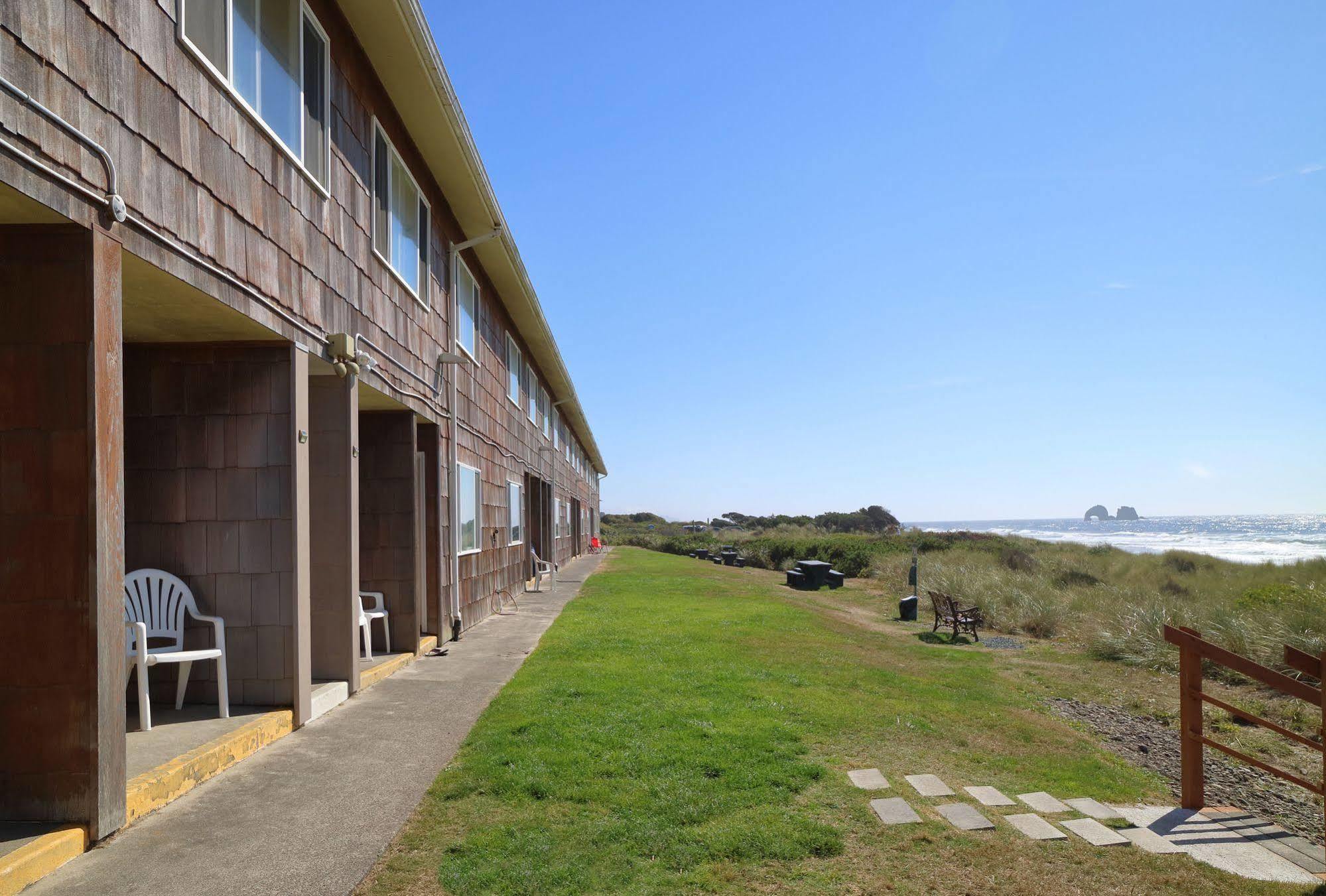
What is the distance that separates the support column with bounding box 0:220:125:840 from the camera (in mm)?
A: 3477

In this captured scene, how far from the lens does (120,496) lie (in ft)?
12.3

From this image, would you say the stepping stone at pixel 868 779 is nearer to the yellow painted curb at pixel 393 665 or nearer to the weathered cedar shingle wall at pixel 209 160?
the yellow painted curb at pixel 393 665

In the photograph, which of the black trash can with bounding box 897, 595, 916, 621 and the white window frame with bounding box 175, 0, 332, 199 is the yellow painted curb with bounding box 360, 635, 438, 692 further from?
the black trash can with bounding box 897, 595, 916, 621

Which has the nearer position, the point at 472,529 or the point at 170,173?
the point at 170,173

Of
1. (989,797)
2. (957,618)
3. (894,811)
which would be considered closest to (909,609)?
(957,618)

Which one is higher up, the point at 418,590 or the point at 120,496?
the point at 120,496

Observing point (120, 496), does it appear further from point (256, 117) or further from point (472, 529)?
point (472, 529)

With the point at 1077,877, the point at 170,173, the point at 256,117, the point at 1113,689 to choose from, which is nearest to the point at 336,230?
the point at 256,117

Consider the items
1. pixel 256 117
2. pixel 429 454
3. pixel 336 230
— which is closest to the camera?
pixel 256 117

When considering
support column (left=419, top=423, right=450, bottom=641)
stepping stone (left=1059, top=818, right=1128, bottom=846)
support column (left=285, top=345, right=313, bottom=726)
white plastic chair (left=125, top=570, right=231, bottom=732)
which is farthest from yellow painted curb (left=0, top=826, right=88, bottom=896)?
support column (left=419, top=423, right=450, bottom=641)

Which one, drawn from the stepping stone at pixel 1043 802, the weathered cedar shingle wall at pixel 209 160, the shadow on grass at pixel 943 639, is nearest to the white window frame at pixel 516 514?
the weathered cedar shingle wall at pixel 209 160

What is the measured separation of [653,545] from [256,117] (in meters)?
45.7

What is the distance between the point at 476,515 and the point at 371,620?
3.44 metres

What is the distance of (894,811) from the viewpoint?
4523 millimetres
